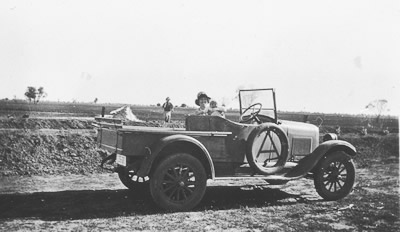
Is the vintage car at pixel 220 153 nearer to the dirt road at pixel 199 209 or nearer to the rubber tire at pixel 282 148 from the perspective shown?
the rubber tire at pixel 282 148

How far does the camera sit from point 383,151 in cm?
1566

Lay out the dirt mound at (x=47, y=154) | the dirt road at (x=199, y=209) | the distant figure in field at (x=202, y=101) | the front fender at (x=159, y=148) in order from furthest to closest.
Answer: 1. the dirt mound at (x=47, y=154)
2. the distant figure in field at (x=202, y=101)
3. the front fender at (x=159, y=148)
4. the dirt road at (x=199, y=209)

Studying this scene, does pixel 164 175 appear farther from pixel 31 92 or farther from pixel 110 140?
pixel 31 92

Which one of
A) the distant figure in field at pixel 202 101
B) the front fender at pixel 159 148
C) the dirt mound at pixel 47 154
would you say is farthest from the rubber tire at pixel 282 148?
the dirt mound at pixel 47 154

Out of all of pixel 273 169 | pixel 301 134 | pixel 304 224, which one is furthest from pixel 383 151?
pixel 304 224

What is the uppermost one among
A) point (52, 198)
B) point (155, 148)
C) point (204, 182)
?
point (155, 148)

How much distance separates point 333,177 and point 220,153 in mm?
2256

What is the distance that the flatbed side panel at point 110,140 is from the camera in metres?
5.22

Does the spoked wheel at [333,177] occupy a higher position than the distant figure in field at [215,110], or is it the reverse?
the distant figure in field at [215,110]

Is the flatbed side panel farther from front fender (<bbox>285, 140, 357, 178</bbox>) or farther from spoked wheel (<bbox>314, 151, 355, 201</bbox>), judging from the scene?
spoked wheel (<bbox>314, 151, 355, 201</bbox>)

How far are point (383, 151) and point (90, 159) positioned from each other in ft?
40.7

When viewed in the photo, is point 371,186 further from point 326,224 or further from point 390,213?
point 326,224

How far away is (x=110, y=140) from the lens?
563 cm

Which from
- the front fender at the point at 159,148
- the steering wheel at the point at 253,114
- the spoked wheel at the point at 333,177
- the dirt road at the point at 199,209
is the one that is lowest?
the dirt road at the point at 199,209
